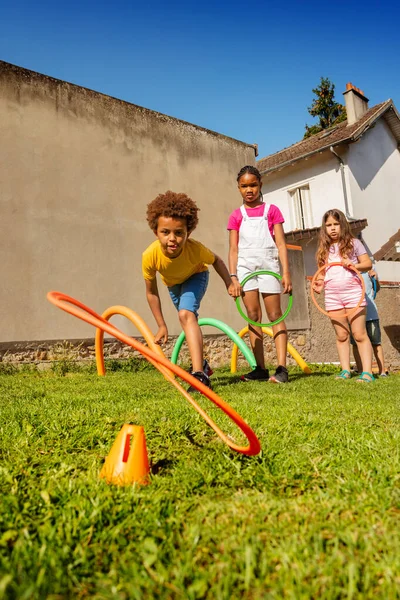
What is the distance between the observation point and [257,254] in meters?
5.46

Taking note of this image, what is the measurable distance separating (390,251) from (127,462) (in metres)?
16.8

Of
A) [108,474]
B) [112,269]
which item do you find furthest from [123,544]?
[112,269]

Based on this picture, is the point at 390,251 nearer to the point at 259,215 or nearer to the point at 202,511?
the point at 259,215

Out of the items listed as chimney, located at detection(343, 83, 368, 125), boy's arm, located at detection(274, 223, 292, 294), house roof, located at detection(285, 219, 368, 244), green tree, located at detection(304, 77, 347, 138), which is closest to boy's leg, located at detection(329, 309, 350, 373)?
boy's arm, located at detection(274, 223, 292, 294)

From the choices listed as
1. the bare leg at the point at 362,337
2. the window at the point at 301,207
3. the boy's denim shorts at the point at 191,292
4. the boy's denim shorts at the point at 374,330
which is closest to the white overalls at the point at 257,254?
the boy's denim shorts at the point at 191,292

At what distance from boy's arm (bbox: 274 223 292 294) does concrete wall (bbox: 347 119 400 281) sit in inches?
481

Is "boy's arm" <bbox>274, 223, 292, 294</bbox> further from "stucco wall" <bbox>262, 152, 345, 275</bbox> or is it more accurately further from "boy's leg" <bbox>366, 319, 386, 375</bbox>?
"stucco wall" <bbox>262, 152, 345, 275</bbox>

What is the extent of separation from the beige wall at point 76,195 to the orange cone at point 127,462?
626cm

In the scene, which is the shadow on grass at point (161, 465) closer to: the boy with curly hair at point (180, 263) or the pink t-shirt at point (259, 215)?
the boy with curly hair at point (180, 263)

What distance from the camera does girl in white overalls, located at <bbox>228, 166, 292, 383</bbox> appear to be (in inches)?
212

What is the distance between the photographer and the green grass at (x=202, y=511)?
1.14 meters

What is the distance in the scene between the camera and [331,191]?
1688 centimetres

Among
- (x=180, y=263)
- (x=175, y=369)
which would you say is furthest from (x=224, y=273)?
(x=175, y=369)

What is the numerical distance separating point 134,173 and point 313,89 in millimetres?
26765
